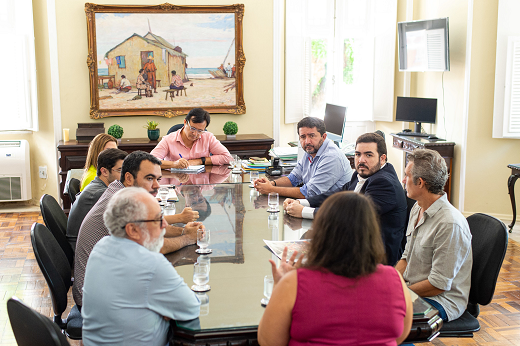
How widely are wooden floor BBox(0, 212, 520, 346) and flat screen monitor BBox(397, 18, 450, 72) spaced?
2.39m

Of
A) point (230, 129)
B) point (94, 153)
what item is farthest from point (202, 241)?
point (230, 129)

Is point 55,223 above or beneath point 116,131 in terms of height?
beneath

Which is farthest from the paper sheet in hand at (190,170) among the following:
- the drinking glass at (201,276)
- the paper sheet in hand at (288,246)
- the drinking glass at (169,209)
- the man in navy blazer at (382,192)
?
the drinking glass at (201,276)

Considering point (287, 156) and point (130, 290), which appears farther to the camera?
point (287, 156)

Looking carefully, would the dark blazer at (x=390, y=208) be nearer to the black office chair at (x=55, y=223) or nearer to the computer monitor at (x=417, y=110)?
the black office chair at (x=55, y=223)

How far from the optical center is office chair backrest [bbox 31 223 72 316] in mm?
2350

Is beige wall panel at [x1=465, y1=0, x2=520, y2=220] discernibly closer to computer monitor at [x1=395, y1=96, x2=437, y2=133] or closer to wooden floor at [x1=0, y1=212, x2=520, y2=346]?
computer monitor at [x1=395, y1=96, x2=437, y2=133]

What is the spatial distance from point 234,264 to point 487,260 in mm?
1234

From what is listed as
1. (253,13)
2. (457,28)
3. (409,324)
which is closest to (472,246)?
(409,324)

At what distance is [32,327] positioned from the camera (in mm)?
1640

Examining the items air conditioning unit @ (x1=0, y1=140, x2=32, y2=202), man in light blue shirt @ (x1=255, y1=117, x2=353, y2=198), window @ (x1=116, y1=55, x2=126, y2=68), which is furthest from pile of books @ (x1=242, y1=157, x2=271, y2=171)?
air conditioning unit @ (x1=0, y1=140, x2=32, y2=202)

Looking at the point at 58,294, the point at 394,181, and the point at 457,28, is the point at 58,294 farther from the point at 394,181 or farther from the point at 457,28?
the point at 457,28

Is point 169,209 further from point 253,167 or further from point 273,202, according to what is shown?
point 253,167

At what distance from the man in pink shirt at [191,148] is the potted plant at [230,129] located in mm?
1180
